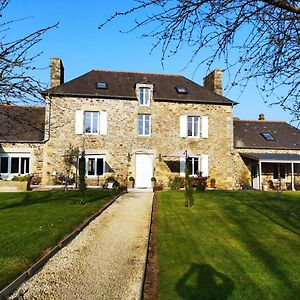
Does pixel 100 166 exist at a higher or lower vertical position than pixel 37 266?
higher

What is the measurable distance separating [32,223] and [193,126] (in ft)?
53.4

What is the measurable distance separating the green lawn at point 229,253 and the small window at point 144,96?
39.6 feet

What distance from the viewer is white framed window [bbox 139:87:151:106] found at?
941 inches

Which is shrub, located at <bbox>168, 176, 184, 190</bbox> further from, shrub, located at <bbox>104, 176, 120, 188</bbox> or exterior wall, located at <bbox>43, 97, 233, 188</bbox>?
shrub, located at <bbox>104, 176, 120, 188</bbox>

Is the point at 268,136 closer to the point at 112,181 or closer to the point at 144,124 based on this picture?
the point at 144,124

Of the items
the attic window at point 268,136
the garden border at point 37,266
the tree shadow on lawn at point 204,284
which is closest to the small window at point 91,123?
the attic window at point 268,136

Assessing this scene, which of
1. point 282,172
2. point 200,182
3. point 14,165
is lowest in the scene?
point 200,182

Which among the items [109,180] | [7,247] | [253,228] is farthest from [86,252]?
[109,180]

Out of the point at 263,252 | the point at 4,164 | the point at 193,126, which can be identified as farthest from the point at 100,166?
the point at 263,252

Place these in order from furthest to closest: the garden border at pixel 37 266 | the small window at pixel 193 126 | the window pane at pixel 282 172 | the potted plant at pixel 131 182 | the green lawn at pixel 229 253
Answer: the window pane at pixel 282 172 → the small window at pixel 193 126 → the potted plant at pixel 131 182 → the green lawn at pixel 229 253 → the garden border at pixel 37 266

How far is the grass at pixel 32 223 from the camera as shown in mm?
6457

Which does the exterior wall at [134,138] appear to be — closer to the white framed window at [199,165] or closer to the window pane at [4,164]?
the white framed window at [199,165]

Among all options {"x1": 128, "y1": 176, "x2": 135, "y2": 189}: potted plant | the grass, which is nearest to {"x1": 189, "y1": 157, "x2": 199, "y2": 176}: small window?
{"x1": 128, "y1": 176, "x2": 135, "y2": 189}: potted plant

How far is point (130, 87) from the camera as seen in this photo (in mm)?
24797
